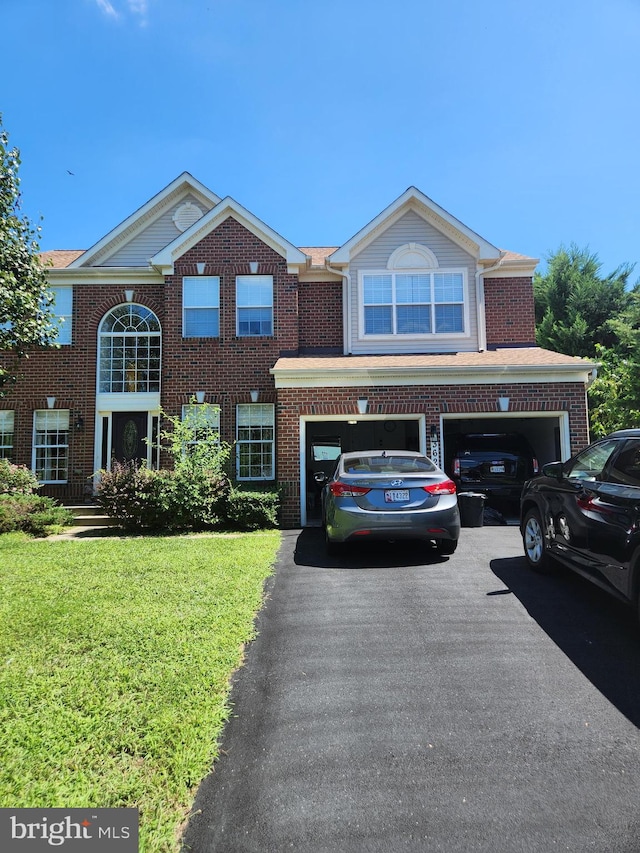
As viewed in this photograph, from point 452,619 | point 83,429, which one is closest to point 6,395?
point 83,429

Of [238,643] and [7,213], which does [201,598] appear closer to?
[238,643]

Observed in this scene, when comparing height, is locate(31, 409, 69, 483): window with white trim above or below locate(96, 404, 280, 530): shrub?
above

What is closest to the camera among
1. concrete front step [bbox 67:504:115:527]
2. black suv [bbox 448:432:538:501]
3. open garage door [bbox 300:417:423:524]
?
black suv [bbox 448:432:538:501]

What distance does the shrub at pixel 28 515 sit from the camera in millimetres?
9695

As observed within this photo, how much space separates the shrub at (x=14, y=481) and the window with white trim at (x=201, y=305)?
16.6ft

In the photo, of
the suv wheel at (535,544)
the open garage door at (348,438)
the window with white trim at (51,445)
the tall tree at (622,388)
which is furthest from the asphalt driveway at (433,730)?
the tall tree at (622,388)

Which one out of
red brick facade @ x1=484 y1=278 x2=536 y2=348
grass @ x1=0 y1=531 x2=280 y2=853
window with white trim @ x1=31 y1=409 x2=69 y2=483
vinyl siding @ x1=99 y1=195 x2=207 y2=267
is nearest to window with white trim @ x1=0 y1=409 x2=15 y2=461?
window with white trim @ x1=31 y1=409 x2=69 y2=483

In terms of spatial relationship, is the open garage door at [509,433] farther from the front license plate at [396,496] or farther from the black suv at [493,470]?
the front license plate at [396,496]

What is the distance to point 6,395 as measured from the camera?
12.8 m

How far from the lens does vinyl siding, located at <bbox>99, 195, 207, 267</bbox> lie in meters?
13.7

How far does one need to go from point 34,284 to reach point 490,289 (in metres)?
11.4

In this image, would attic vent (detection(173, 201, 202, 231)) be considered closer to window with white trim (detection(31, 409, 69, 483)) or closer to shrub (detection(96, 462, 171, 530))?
window with white trim (detection(31, 409, 69, 483))

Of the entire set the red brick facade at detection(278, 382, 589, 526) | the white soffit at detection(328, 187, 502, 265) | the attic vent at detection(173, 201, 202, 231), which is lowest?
the red brick facade at detection(278, 382, 589, 526)

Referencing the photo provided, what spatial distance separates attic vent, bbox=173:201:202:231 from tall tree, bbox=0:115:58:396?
434cm
